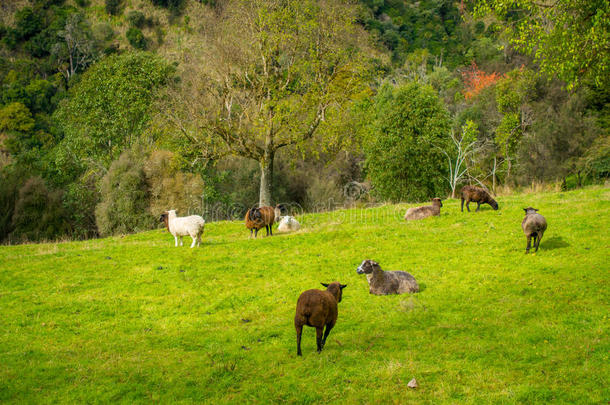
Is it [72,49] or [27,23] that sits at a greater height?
[27,23]

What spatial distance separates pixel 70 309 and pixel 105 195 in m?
34.2

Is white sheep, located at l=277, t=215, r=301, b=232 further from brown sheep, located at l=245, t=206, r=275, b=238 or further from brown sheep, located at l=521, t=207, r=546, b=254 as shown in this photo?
brown sheep, located at l=521, t=207, r=546, b=254

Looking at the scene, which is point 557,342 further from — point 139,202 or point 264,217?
point 139,202

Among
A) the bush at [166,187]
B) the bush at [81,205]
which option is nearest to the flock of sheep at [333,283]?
the bush at [166,187]

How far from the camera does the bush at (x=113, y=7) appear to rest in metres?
117

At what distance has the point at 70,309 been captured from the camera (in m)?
14.7

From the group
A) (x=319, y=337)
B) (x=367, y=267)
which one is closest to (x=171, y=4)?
(x=367, y=267)

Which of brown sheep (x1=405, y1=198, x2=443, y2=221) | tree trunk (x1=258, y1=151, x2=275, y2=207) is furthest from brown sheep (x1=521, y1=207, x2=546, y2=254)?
tree trunk (x1=258, y1=151, x2=275, y2=207)

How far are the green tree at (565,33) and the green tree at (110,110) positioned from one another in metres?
44.1

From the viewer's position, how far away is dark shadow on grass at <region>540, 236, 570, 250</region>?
1703 cm

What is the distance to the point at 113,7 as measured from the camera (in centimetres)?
11819

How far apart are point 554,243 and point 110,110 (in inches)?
2061

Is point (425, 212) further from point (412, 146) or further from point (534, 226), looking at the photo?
point (412, 146)

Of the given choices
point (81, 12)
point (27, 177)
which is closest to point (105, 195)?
point (27, 177)
